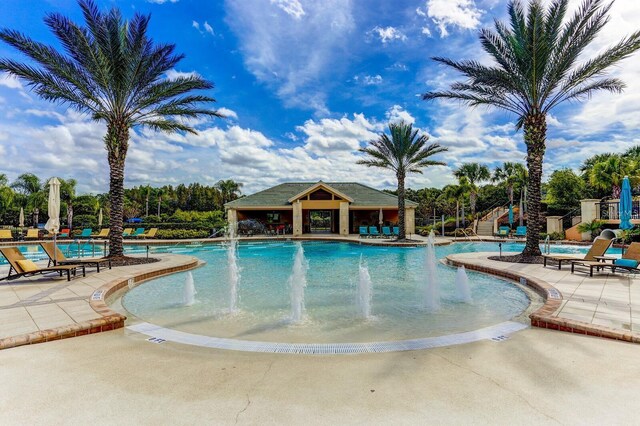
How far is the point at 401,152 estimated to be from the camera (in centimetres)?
2408

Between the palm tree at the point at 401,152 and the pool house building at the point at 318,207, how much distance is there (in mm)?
6900

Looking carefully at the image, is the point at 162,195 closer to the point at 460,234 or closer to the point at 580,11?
the point at 460,234

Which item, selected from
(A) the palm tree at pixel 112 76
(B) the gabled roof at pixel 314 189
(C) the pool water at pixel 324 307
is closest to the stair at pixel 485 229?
(B) the gabled roof at pixel 314 189

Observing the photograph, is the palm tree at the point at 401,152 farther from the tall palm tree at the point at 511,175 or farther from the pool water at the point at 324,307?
the tall palm tree at the point at 511,175

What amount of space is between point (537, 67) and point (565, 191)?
2590 cm

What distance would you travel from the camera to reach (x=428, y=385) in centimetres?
357

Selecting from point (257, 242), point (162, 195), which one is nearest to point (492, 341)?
point (257, 242)

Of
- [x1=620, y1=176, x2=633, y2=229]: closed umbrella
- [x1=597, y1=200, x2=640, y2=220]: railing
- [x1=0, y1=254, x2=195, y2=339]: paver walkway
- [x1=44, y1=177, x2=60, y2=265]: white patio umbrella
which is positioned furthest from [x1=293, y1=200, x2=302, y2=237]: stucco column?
[x1=620, y1=176, x2=633, y2=229]: closed umbrella

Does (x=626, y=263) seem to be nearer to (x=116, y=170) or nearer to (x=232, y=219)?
(x=116, y=170)

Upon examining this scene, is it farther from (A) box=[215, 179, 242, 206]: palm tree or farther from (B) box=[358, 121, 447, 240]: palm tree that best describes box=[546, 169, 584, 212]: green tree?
(A) box=[215, 179, 242, 206]: palm tree

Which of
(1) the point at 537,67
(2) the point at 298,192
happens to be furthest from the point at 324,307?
(2) the point at 298,192

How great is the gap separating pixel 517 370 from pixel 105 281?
32.5 feet

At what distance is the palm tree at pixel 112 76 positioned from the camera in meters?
12.0

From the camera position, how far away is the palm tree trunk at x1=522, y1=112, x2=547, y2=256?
44.3 ft
